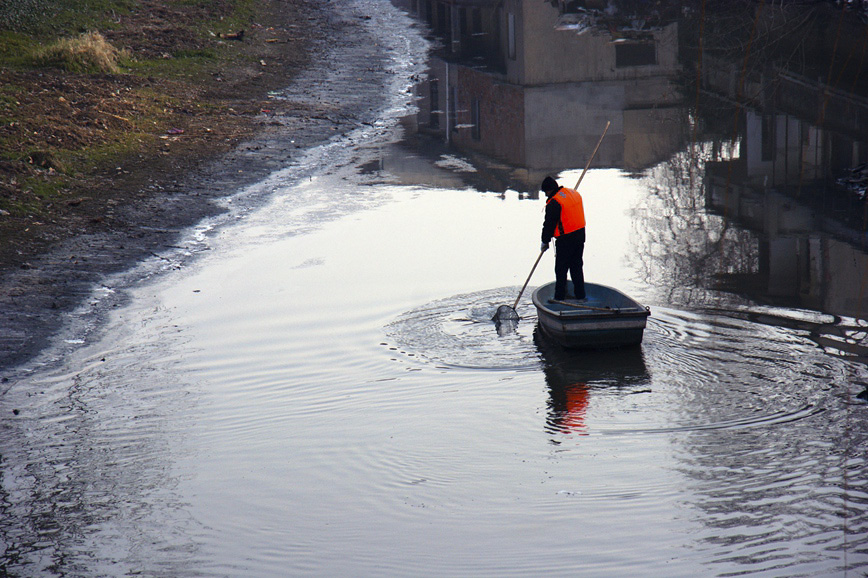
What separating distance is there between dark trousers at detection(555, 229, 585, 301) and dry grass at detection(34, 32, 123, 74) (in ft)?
50.7

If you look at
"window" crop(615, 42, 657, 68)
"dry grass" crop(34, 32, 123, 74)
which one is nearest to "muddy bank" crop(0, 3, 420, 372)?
"dry grass" crop(34, 32, 123, 74)

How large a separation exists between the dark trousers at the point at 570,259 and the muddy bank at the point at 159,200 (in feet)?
19.4

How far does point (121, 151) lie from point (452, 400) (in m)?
11.5

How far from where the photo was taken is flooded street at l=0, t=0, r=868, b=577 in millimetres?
7297

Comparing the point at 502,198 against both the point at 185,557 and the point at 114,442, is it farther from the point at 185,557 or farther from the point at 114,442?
the point at 185,557

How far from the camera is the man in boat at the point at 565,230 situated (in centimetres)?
1127

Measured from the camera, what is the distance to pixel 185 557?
7223 mm

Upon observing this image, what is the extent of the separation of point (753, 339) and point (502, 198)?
7.54m

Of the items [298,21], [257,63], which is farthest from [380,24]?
[257,63]

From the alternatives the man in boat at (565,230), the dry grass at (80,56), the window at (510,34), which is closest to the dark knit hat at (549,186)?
the man in boat at (565,230)

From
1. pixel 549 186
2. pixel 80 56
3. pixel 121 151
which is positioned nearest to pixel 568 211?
pixel 549 186

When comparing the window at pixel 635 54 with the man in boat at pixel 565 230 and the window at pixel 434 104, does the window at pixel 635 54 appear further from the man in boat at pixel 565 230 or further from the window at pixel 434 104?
the man in boat at pixel 565 230

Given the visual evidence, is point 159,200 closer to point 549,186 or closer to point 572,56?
point 549,186

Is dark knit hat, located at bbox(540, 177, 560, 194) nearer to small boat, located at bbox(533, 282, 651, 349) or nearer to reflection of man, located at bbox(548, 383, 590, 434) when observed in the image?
small boat, located at bbox(533, 282, 651, 349)
